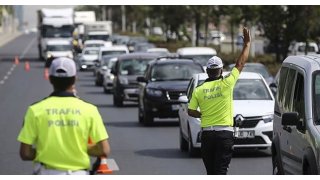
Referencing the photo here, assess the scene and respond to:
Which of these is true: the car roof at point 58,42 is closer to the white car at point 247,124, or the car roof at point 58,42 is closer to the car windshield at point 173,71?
the car windshield at point 173,71

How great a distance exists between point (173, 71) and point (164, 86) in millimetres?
995

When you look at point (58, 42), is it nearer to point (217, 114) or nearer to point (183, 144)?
point (183, 144)

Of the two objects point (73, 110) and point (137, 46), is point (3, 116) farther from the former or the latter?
point (137, 46)

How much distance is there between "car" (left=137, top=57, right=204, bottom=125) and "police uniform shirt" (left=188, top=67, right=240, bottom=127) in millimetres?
12387

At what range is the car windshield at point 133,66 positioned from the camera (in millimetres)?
32719

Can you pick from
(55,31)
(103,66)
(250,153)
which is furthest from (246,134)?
(55,31)

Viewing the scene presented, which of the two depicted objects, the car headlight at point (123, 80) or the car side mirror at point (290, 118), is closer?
the car side mirror at point (290, 118)

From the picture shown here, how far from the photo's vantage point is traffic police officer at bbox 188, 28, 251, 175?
11414mm

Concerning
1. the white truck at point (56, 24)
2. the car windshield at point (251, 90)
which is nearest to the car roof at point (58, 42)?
the white truck at point (56, 24)

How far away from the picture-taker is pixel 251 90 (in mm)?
19000

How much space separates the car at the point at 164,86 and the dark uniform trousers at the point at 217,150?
41.4ft

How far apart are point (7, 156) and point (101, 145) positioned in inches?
448

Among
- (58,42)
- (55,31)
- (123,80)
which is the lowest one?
(58,42)

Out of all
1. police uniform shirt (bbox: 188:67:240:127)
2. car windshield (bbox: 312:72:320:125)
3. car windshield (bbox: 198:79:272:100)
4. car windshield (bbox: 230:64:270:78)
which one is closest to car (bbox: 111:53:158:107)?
car windshield (bbox: 230:64:270:78)
